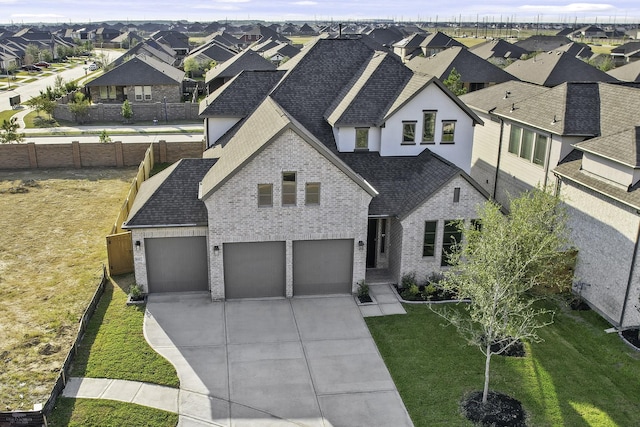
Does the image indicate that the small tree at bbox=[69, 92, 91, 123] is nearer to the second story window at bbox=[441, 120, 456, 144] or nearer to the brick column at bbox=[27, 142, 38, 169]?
the brick column at bbox=[27, 142, 38, 169]

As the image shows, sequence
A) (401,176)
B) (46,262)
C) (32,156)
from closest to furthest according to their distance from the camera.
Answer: (401,176) → (46,262) → (32,156)

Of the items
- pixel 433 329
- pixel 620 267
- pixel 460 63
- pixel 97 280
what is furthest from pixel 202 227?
pixel 460 63

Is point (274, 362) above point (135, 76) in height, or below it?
below

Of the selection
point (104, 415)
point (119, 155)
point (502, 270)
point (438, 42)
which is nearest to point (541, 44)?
point (438, 42)

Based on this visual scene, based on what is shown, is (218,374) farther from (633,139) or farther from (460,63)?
(460,63)

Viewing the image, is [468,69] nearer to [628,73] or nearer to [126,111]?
[628,73]

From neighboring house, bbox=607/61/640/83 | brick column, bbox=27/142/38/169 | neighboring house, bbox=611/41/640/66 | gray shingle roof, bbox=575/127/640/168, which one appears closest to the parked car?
brick column, bbox=27/142/38/169
